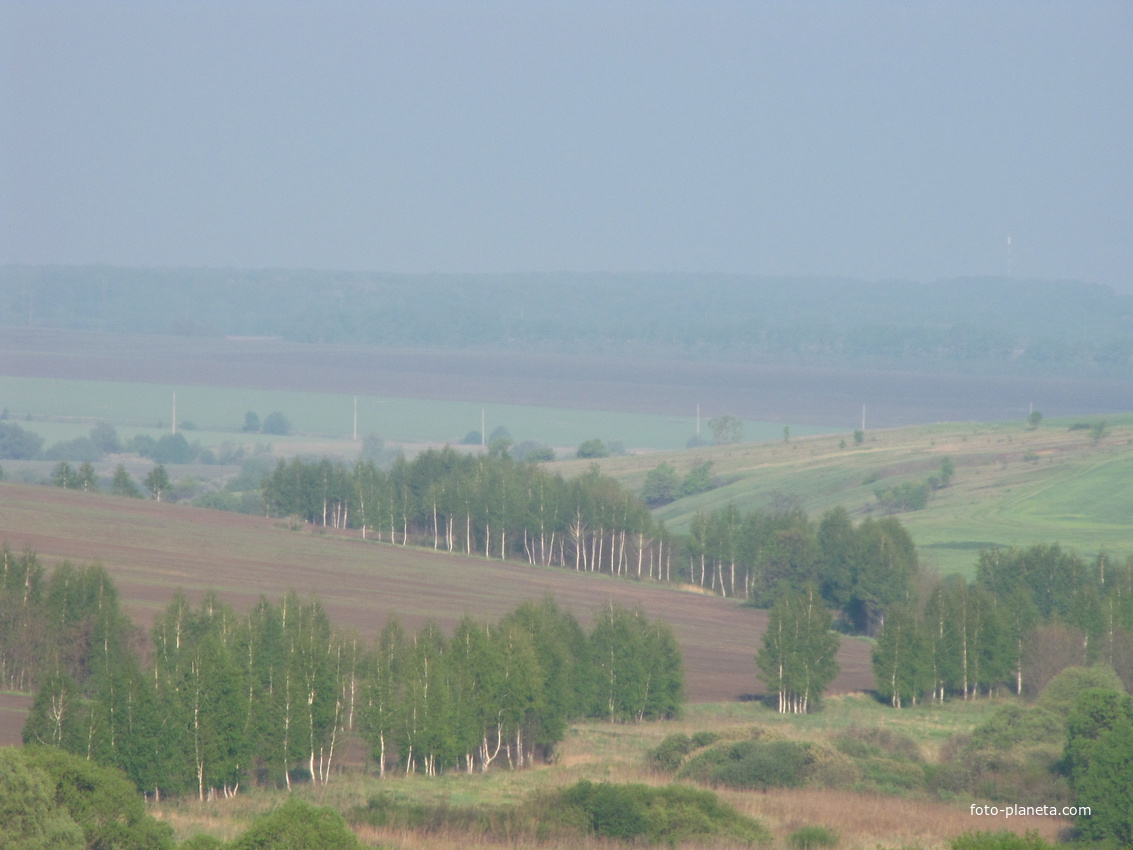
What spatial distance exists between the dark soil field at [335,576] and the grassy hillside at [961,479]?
1009 inches

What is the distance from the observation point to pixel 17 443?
171750 mm

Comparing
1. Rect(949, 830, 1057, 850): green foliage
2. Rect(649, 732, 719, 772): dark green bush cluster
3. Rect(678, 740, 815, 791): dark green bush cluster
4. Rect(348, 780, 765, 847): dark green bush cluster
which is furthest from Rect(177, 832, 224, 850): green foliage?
Rect(649, 732, 719, 772): dark green bush cluster

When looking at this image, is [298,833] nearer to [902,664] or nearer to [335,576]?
[902,664]

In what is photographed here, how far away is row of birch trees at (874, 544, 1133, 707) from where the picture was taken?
174 feet

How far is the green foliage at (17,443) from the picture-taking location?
6629 inches

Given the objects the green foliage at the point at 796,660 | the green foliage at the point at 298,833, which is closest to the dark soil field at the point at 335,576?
the green foliage at the point at 796,660

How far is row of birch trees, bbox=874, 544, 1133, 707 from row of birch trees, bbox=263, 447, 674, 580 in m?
26.9

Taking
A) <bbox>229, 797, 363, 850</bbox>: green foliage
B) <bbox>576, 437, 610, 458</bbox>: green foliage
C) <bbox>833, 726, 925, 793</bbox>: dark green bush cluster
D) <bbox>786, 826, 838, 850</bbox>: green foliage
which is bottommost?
<bbox>833, 726, 925, 793</bbox>: dark green bush cluster

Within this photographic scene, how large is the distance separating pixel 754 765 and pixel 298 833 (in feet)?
53.4

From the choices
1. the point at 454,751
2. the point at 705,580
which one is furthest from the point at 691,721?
the point at 705,580

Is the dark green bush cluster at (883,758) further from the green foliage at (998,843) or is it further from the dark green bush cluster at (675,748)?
the green foliage at (998,843)

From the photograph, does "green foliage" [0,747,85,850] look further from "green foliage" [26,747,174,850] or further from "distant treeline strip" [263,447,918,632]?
"distant treeline strip" [263,447,918,632]

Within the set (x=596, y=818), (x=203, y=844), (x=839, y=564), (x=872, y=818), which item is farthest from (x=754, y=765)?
(x=839, y=564)

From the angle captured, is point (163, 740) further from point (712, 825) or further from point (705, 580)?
point (705, 580)
